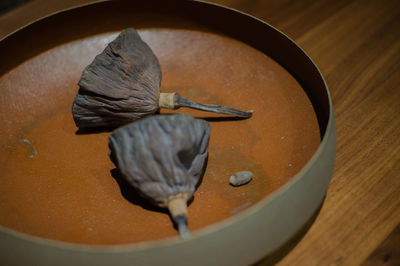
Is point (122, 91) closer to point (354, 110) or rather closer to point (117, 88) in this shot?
point (117, 88)

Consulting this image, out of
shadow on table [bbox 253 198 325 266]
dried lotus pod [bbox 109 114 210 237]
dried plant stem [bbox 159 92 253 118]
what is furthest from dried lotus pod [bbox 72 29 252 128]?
shadow on table [bbox 253 198 325 266]

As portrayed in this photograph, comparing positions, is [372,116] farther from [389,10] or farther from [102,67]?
[102,67]

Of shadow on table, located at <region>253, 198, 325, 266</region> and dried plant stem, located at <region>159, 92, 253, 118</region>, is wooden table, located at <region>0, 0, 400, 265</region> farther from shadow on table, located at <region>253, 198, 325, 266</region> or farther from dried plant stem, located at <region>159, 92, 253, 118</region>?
dried plant stem, located at <region>159, 92, 253, 118</region>

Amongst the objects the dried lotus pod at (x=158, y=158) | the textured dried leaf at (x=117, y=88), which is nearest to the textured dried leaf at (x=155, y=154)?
the dried lotus pod at (x=158, y=158)

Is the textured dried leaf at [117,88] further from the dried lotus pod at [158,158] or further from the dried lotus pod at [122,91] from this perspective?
the dried lotus pod at [158,158]

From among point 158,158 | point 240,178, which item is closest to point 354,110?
point 240,178
